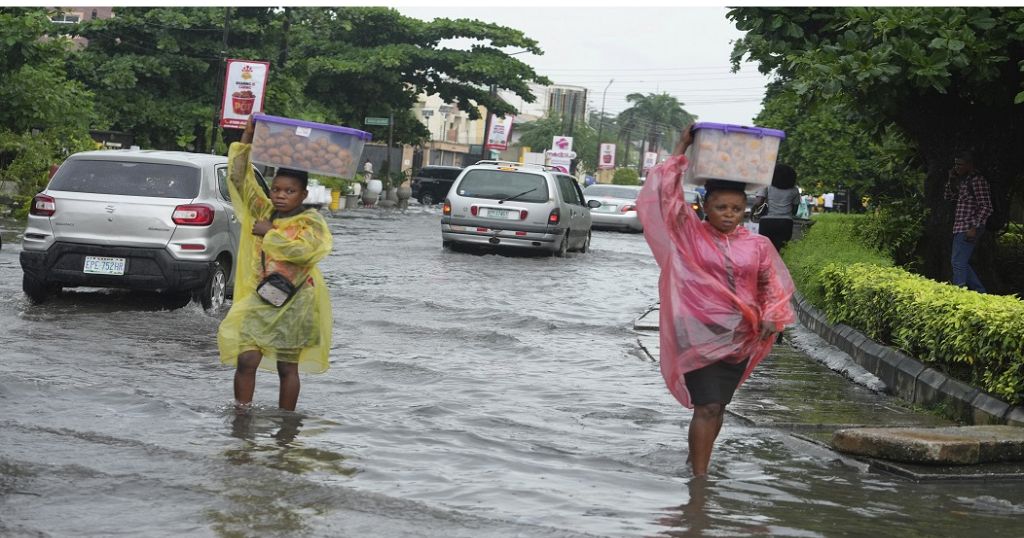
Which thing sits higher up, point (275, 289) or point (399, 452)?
point (275, 289)

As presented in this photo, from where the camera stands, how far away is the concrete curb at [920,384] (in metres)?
7.89

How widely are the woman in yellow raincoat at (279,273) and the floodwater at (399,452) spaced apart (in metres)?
0.36

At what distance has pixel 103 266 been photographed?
12109 millimetres

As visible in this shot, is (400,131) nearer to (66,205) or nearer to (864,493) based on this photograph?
(66,205)

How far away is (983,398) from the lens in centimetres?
807

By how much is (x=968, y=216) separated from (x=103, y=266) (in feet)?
27.6

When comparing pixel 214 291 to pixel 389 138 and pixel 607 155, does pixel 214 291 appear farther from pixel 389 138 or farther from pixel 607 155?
pixel 607 155

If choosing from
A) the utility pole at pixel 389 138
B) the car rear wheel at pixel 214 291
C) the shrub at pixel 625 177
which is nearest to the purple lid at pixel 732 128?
the car rear wheel at pixel 214 291

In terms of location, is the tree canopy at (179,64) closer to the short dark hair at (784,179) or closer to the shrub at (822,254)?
the shrub at (822,254)

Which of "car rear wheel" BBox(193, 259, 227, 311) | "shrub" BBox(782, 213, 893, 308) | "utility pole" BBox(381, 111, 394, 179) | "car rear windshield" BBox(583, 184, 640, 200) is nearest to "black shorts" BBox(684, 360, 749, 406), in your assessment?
"shrub" BBox(782, 213, 893, 308)

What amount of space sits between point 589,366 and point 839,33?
4810 mm

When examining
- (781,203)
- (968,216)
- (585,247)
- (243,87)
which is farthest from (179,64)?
(968,216)

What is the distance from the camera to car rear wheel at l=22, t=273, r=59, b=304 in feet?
40.7

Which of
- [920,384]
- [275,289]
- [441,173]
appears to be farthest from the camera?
[441,173]
